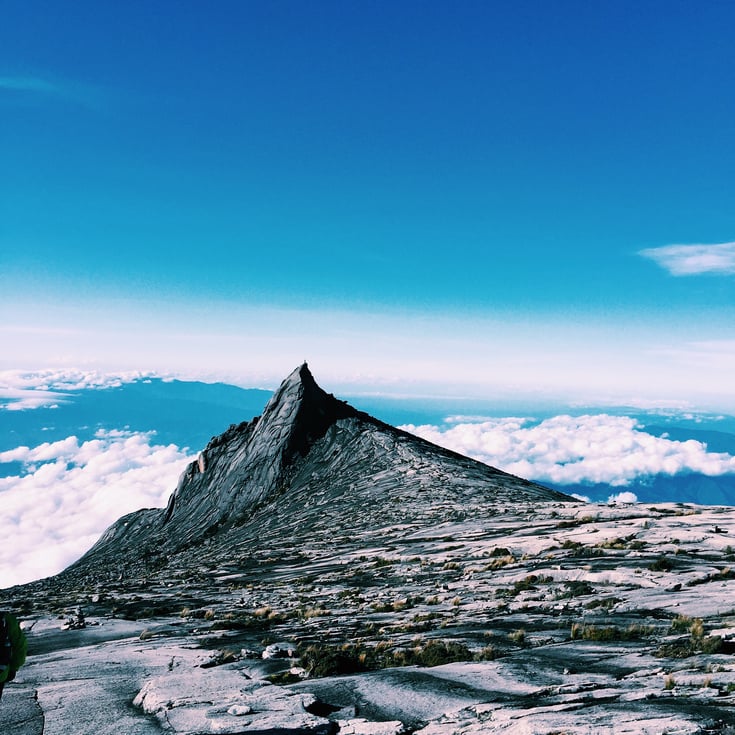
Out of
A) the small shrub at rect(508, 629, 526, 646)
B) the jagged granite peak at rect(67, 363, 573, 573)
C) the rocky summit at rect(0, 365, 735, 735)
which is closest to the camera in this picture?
the rocky summit at rect(0, 365, 735, 735)

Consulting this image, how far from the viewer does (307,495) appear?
215ft

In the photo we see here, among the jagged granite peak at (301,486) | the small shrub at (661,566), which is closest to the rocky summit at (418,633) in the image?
the small shrub at (661,566)

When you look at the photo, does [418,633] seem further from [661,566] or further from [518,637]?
[661,566]

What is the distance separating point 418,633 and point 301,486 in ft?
177

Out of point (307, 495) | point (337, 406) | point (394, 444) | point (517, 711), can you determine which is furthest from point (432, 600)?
point (337, 406)

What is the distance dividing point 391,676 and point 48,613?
2072 cm

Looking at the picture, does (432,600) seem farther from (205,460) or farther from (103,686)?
(205,460)

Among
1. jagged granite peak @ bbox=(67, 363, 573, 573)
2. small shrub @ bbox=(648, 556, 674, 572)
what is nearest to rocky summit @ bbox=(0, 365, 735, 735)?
small shrub @ bbox=(648, 556, 674, 572)

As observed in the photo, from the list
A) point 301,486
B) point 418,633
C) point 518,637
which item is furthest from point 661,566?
point 301,486

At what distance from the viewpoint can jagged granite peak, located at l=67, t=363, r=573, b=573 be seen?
53.6 meters

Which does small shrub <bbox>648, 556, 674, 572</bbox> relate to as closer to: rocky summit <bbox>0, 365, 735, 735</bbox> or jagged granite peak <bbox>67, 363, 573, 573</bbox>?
rocky summit <bbox>0, 365, 735, 735</bbox>

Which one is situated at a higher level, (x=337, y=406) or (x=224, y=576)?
(x=337, y=406)

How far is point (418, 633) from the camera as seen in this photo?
1731cm

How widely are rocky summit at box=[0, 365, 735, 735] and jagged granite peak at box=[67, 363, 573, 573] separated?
5152 millimetres
